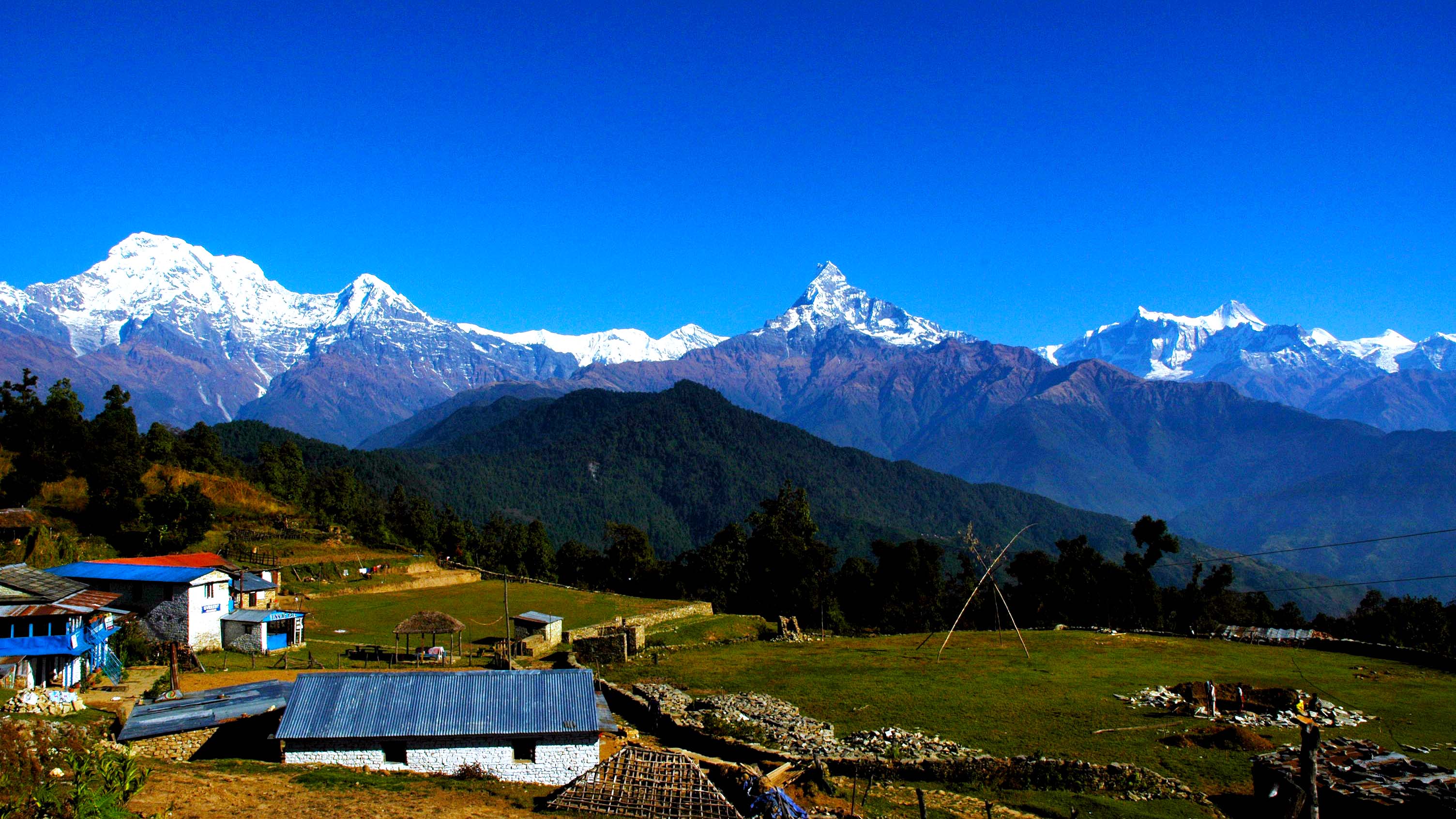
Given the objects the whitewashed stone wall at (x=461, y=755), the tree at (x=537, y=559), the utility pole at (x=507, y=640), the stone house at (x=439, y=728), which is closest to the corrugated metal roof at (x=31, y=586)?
the stone house at (x=439, y=728)

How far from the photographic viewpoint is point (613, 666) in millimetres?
43438

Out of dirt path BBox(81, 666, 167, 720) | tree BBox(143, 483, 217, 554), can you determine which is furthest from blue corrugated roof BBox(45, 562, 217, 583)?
tree BBox(143, 483, 217, 554)

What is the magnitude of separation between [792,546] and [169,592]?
53.1 metres

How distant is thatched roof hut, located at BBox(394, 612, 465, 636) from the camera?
40344mm

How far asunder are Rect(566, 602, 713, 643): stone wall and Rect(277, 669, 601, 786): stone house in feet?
76.3

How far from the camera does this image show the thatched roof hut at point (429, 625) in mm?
40344

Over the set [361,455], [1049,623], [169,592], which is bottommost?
[1049,623]

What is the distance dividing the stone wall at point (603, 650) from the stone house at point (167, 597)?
17720mm

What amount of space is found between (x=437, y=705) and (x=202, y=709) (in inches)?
284

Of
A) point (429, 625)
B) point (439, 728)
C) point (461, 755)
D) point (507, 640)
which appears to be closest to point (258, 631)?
point (429, 625)

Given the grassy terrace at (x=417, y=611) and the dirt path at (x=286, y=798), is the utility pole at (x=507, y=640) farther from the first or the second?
the dirt path at (x=286, y=798)

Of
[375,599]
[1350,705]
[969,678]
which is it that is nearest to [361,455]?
[375,599]

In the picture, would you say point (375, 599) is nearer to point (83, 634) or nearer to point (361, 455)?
point (83, 634)

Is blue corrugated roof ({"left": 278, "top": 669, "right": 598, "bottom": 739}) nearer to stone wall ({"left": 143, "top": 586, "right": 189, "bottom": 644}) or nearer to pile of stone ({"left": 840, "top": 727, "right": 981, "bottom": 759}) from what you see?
pile of stone ({"left": 840, "top": 727, "right": 981, "bottom": 759})
